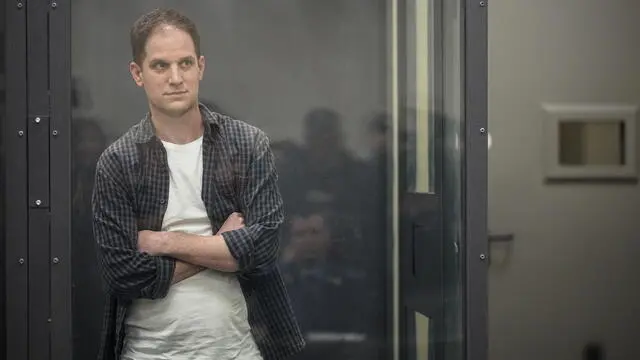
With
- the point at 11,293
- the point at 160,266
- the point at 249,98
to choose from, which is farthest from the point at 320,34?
the point at 11,293

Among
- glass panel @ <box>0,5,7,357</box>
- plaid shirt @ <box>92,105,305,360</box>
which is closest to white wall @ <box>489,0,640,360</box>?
plaid shirt @ <box>92,105,305,360</box>

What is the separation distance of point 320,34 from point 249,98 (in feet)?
0.81

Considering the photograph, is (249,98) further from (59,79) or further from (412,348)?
(412,348)

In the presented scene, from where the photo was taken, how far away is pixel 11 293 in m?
2.15

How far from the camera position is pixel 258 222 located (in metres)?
2.09

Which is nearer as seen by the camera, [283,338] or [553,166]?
[283,338]

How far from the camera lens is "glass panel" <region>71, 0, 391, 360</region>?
7.29 feet

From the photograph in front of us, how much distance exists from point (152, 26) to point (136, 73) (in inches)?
4.6

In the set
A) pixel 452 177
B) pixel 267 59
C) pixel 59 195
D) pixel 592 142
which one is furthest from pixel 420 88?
pixel 592 142

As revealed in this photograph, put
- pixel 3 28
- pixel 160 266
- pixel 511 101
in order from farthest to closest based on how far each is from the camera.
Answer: pixel 511 101, pixel 3 28, pixel 160 266

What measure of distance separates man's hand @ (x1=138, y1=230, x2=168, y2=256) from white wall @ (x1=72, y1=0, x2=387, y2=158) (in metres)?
0.30

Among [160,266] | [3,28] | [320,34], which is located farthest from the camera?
[320,34]

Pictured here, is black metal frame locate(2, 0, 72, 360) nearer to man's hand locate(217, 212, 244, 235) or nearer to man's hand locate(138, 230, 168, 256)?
man's hand locate(138, 230, 168, 256)

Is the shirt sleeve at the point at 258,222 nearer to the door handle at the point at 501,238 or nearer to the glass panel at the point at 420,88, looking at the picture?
the glass panel at the point at 420,88
